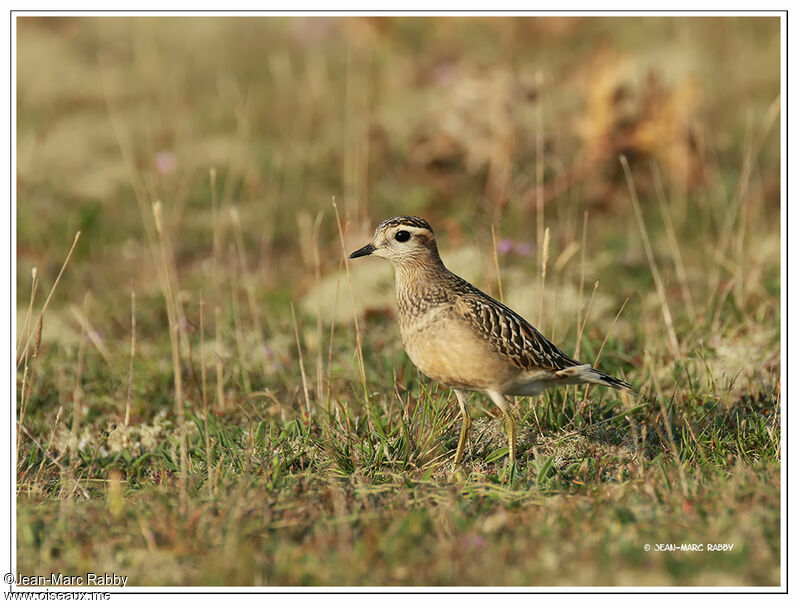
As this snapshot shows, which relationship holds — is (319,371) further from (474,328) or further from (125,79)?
(125,79)

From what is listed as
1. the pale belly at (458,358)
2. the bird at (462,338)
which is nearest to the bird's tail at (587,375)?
the bird at (462,338)

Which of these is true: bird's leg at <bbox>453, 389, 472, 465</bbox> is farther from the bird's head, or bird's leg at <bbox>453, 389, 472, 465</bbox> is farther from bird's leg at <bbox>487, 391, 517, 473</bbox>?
the bird's head

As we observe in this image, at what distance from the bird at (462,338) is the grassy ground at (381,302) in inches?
12.3

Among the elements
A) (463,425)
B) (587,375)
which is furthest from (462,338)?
(587,375)

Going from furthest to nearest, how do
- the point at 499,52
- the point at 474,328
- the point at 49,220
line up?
the point at 499,52 → the point at 49,220 → the point at 474,328

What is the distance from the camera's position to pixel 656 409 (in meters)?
6.15

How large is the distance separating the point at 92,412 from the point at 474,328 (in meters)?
3.24

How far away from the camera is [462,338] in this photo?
5223mm

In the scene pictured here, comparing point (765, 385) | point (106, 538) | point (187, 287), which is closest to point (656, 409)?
point (765, 385)

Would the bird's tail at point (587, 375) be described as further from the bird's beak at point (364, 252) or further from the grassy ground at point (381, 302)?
the bird's beak at point (364, 252)

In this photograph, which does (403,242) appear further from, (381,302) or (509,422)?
(381,302)

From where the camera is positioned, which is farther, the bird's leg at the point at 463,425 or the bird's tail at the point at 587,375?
the bird's leg at the point at 463,425

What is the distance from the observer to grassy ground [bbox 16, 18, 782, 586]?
15.0ft

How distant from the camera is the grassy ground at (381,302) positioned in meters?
4.57
